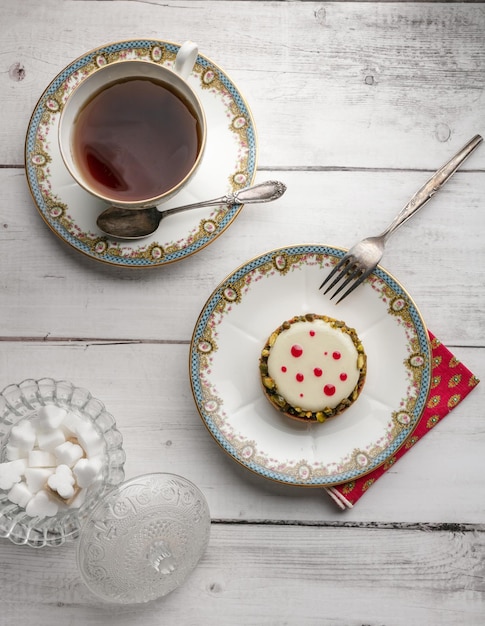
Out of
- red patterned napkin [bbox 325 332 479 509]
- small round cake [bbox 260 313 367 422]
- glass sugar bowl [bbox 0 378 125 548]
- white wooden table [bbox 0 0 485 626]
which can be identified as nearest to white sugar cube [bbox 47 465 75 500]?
glass sugar bowl [bbox 0 378 125 548]

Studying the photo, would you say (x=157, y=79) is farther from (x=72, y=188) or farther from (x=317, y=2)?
(x=317, y=2)

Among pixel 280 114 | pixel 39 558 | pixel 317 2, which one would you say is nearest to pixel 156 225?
pixel 280 114

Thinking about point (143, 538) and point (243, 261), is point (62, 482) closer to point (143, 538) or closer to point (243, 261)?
point (143, 538)

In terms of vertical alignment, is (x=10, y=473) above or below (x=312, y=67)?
below

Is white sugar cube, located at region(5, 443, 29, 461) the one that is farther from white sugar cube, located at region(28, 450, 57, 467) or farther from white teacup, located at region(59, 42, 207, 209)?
white teacup, located at region(59, 42, 207, 209)

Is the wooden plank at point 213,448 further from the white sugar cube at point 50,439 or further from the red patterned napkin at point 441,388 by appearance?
the white sugar cube at point 50,439

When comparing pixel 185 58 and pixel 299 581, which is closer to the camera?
pixel 185 58

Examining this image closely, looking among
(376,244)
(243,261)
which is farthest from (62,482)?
(376,244)
